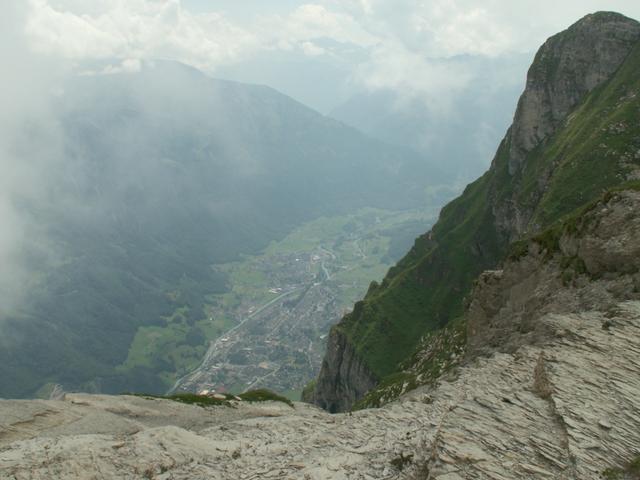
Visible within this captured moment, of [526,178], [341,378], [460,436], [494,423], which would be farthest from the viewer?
[341,378]

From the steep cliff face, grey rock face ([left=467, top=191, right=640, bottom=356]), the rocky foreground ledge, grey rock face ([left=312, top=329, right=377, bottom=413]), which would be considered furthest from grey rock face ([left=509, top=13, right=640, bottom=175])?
the rocky foreground ledge

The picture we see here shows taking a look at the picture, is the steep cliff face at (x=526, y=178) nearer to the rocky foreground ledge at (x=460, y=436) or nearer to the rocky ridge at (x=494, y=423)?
the rocky ridge at (x=494, y=423)

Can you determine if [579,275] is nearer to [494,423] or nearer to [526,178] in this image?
[494,423]

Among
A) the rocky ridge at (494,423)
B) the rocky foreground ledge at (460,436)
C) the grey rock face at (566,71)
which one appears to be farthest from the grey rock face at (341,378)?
the rocky foreground ledge at (460,436)

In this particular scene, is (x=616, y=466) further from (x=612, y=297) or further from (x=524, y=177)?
(x=524, y=177)

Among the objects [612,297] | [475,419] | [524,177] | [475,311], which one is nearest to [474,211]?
[524,177]

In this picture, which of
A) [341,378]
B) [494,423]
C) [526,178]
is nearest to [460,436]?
[494,423]
